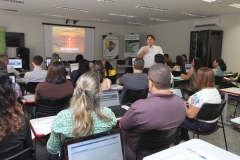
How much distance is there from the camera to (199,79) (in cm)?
265

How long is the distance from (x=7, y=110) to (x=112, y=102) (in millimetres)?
1309

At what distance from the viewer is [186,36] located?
9.26m

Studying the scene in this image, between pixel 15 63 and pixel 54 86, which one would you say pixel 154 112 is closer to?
pixel 54 86

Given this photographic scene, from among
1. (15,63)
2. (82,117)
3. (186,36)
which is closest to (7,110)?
(82,117)

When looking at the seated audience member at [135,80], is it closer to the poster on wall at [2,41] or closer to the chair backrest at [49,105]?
the chair backrest at [49,105]

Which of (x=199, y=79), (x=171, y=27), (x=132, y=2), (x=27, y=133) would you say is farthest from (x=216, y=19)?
(x=27, y=133)

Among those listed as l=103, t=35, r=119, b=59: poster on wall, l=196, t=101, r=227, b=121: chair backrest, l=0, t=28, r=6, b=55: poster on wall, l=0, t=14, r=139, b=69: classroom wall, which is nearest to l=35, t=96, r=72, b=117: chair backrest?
l=196, t=101, r=227, b=121: chair backrest

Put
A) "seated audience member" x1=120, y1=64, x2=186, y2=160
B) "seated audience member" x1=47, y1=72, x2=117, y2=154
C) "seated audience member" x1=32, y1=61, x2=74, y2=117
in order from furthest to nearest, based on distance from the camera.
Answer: "seated audience member" x1=32, y1=61, x2=74, y2=117, "seated audience member" x1=120, y1=64, x2=186, y2=160, "seated audience member" x1=47, y1=72, x2=117, y2=154

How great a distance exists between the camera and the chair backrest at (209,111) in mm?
2434

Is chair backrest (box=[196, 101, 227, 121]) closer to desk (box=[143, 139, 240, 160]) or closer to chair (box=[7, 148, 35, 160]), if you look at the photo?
desk (box=[143, 139, 240, 160])

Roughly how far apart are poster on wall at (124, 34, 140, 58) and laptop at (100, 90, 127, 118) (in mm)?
9060

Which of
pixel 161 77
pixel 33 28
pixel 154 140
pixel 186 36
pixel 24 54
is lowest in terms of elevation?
pixel 154 140

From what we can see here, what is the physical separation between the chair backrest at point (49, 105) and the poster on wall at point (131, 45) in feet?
29.2

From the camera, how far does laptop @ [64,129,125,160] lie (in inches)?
41.9
